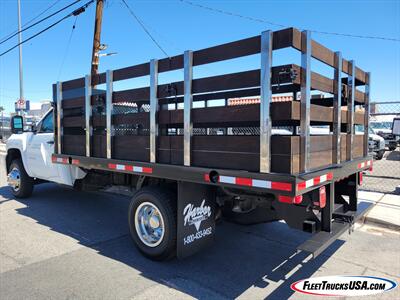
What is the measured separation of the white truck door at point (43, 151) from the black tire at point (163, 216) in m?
2.59

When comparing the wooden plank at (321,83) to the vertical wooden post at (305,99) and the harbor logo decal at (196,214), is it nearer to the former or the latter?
the vertical wooden post at (305,99)

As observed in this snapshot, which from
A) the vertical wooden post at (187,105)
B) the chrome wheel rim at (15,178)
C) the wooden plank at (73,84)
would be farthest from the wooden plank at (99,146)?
the chrome wheel rim at (15,178)

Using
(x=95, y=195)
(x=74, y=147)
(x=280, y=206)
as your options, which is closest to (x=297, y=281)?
(x=280, y=206)

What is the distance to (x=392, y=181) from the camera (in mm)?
10211

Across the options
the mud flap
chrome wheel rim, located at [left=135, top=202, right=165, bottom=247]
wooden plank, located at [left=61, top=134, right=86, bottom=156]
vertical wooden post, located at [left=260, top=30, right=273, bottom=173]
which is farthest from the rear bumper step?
wooden plank, located at [left=61, top=134, right=86, bottom=156]

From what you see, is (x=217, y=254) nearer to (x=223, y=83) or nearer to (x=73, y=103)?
(x=223, y=83)

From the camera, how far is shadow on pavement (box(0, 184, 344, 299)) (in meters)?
3.50

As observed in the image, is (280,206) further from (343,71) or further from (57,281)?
(57,281)

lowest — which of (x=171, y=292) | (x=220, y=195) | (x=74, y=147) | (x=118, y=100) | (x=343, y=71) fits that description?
(x=171, y=292)

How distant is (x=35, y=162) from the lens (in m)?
6.47

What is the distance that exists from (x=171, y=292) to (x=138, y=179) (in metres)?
1.67

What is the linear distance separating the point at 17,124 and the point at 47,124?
0.71 metres

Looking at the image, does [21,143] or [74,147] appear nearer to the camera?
[74,147]

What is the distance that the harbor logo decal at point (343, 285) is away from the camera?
10.9 ft
